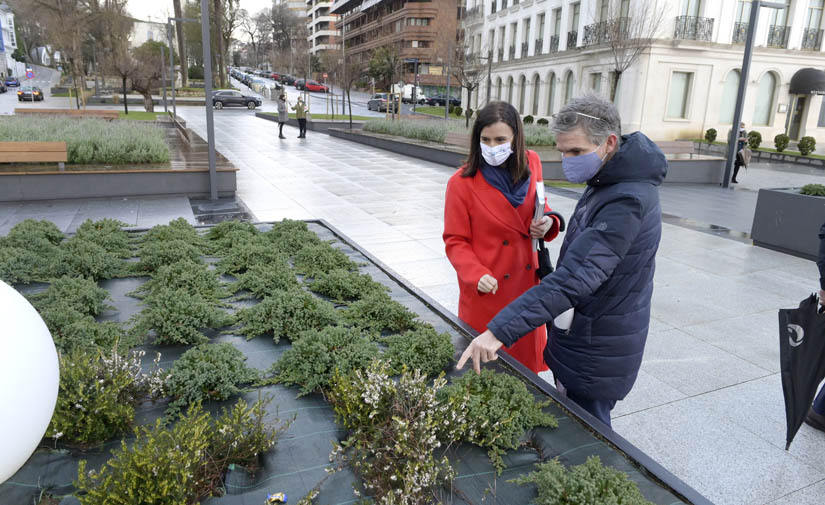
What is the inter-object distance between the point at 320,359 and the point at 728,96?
36935 mm

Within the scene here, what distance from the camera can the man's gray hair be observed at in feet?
7.78

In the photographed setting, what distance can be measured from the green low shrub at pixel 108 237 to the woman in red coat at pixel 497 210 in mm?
4275

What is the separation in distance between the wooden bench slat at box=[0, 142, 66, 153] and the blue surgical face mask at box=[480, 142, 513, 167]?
10.9 m

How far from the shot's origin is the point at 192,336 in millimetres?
4070

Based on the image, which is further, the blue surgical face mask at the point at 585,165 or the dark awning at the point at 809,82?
the dark awning at the point at 809,82

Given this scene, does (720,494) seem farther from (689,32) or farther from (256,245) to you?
(689,32)

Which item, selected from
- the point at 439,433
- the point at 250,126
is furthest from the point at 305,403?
the point at 250,126

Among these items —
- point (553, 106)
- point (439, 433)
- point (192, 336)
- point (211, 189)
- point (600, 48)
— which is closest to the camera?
point (439, 433)

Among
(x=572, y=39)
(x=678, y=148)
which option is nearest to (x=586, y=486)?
(x=678, y=148)

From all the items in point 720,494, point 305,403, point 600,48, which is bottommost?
point 720,494

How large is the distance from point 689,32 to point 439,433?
35.4m

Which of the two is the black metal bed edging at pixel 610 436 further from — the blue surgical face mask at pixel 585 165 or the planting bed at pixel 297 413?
the blue surgical face mask at pixel 585 165

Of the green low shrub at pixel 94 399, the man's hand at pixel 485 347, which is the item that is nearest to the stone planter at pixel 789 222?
the man's hand at pixel 485 347

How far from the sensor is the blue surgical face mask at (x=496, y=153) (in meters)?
3.20
